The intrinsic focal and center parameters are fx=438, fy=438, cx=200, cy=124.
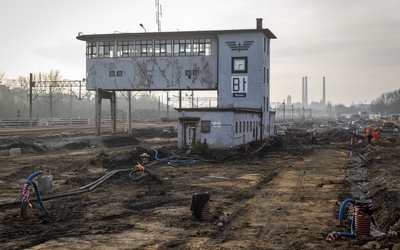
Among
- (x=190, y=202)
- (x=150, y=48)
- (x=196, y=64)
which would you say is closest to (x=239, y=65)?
(x=196, y=64)

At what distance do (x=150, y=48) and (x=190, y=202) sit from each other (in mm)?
30385

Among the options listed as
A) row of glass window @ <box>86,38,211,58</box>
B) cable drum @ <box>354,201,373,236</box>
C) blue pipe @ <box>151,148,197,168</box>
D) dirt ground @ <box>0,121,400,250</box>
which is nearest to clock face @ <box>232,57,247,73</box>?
row of glass window @ <box>86,38,211,58</box>

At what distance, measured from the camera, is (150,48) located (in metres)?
44.3

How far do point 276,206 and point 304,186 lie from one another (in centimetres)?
539

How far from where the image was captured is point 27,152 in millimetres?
36250

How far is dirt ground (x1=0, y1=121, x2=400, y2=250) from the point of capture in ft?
35.8

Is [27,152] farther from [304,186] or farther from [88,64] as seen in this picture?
[304,186]

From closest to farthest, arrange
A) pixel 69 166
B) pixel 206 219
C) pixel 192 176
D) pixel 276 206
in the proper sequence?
pixel 206 219 → pixel 276 206 → pixel 192 176 → pixel 69 166

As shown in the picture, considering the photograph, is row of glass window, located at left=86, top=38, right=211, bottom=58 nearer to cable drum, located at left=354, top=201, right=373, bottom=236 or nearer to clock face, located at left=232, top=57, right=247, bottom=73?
clock face, located at left=232, top=57, right=247, bottom=73

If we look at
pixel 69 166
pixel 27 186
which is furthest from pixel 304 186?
pixel 69 166

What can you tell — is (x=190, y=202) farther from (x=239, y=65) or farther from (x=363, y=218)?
(x=239, y=65)

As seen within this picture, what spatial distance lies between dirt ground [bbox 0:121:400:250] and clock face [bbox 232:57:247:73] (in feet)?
46.1

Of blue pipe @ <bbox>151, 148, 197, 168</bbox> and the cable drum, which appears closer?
the cable drum

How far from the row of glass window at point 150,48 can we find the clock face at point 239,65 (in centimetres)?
271
